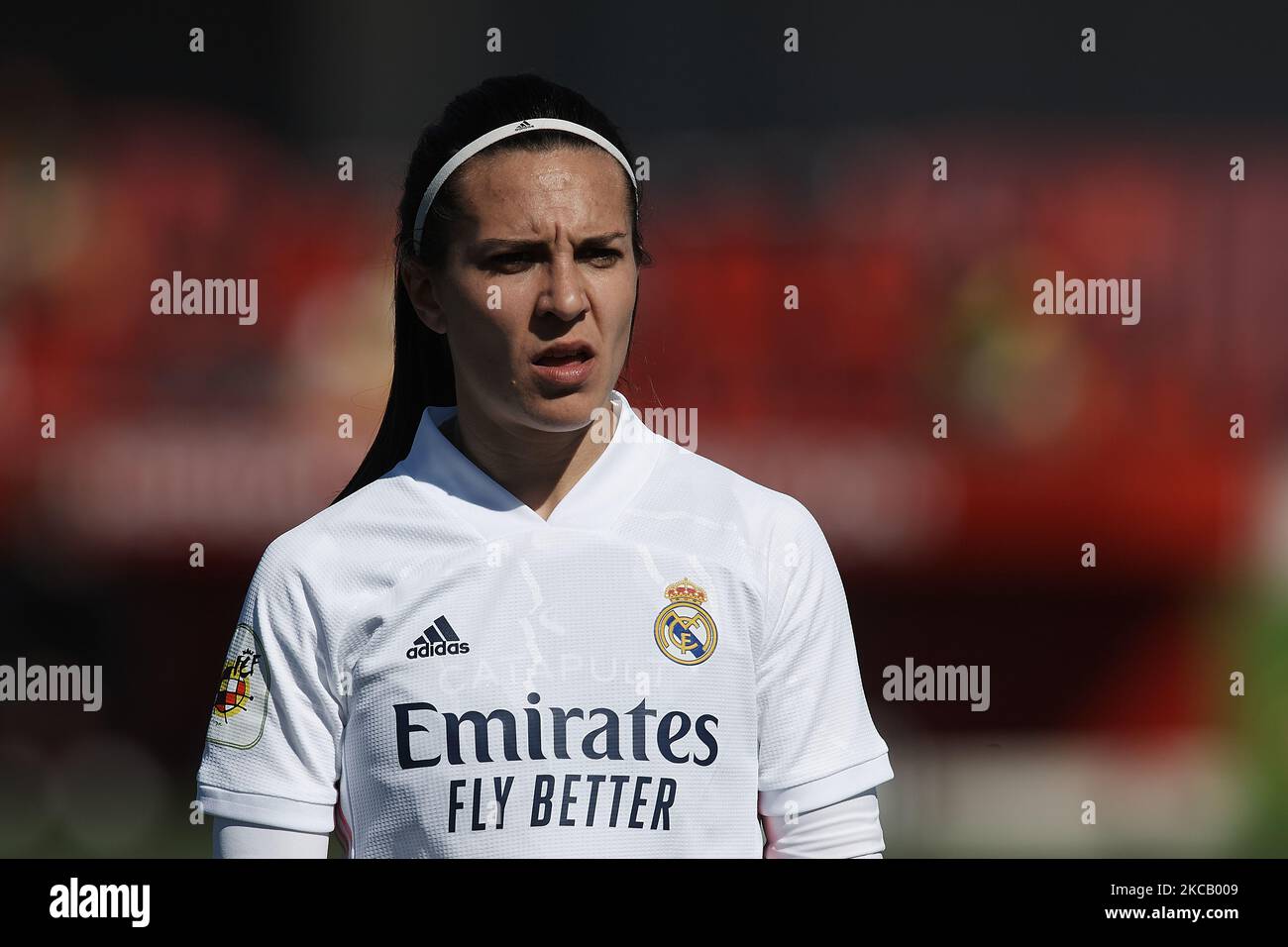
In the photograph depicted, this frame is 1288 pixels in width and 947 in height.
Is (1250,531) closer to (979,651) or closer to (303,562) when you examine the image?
(979,651)

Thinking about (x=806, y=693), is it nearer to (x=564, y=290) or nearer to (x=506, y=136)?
(x=564, y=290)

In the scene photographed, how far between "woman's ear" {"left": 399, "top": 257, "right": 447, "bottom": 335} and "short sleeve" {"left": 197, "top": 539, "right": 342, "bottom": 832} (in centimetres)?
33

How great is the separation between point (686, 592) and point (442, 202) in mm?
529

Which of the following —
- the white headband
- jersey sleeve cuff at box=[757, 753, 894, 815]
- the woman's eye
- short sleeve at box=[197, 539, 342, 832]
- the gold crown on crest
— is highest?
the white headband

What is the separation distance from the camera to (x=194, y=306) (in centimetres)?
459

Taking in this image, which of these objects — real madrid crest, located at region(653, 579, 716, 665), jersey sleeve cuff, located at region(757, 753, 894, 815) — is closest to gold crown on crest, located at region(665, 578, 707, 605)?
real madrid crest, located at region(653, 579, 716, 665)

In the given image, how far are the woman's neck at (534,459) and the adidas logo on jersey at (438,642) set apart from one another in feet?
0.61

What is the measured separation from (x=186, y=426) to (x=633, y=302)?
3.25 meters

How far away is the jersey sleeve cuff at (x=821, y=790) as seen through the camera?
1573mm

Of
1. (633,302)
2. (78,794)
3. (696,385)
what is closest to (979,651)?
(696,385)

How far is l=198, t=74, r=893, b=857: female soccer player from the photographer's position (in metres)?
1.55

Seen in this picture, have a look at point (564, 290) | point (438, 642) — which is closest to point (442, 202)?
point (564, 290)

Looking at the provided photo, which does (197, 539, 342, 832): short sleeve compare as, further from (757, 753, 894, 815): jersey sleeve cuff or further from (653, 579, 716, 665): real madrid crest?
(757, 753, 894, 815): jersey sleeve cuff

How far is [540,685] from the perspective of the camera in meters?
1.57
